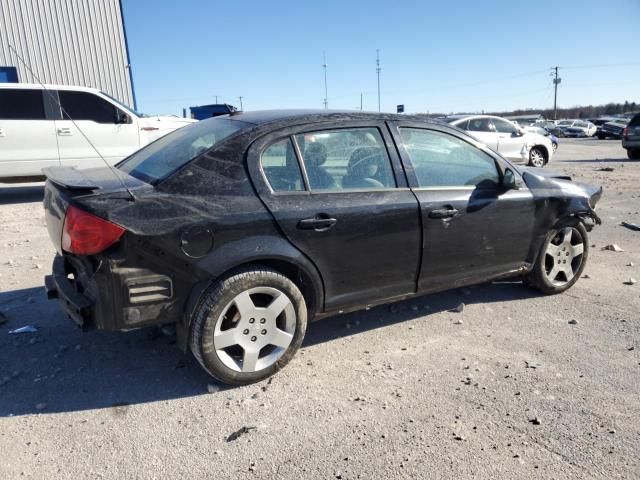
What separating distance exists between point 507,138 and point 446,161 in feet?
39.0

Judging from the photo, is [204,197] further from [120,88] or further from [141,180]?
[120,88]

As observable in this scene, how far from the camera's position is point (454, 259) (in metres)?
3.84

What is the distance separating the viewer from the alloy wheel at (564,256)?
14.7ft

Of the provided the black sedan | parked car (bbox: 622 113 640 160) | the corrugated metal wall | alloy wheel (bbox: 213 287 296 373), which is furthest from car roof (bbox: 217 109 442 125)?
parked car (bbox: 622 113 640 160)

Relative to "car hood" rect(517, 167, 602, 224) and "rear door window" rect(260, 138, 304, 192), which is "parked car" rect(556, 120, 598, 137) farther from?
"rear door window" rect(260, 138, 304, 192)

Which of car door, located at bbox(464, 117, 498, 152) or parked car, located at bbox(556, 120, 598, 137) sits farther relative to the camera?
parked car, located at bbox(556, 120, 598, 137)

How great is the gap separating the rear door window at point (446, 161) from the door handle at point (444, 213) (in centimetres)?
20

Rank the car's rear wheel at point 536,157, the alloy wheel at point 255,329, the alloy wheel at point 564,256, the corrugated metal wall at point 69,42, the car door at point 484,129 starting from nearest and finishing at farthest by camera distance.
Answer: the alloy wheel at point 255,329 → the alloy wheel at point 564,256 → the car door at point 484,129 → the car's rear wheel at point 536,157 → the corrugated metal wall at point 69,42

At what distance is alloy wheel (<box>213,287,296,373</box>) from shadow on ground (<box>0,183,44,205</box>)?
333 inches

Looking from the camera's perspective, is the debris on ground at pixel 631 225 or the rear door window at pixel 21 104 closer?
the debris on ground at pixel 631 225

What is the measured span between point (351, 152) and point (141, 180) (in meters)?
1.40

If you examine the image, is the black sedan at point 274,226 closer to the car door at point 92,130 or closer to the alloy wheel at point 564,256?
the alloy wheel at point 564,256

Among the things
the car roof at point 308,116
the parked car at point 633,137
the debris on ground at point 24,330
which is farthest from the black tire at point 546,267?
the parked car at point 633,137

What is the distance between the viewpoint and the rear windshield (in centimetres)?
317
